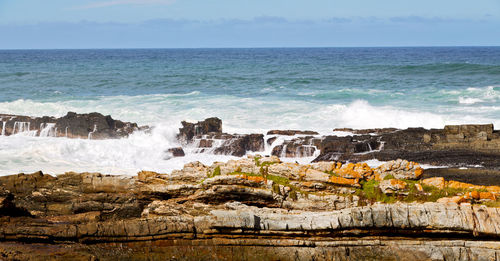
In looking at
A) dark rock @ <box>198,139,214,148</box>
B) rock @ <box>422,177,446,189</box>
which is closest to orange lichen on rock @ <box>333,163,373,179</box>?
rock @ <box>422,177,446,189</box>

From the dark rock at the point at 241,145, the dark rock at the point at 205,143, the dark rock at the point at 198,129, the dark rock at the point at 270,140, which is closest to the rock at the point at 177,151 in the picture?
the dark rock at the point at 205,143

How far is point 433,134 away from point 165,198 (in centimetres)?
1594

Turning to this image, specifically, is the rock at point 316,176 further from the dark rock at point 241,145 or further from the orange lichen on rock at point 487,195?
the dark rock at point 241,145

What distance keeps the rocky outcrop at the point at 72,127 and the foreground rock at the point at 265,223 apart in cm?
1553

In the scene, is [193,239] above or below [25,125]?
below

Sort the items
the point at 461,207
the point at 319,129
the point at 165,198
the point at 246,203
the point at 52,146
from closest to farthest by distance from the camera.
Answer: the point at 461,207
the point at 246,203
the point at 165,198
the point at 52,146
the point at 319,129

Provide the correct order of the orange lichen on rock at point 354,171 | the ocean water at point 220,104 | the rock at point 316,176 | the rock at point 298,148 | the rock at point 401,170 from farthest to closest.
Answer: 1. the ocean water at point 220,104
2. the rock at point 298,148
3. the rock at point 401,170
4. the orange lichen on rock at point 354,171
5. the rock at point 316,176

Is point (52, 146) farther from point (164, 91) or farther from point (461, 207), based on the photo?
point (164, 91)

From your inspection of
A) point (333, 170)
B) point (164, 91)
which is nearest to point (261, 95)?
point (164, 91)

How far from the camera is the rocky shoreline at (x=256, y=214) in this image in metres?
11.5

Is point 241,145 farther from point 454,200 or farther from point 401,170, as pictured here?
point 454,200

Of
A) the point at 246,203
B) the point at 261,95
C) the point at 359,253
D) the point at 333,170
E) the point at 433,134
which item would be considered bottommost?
the point at 359,253

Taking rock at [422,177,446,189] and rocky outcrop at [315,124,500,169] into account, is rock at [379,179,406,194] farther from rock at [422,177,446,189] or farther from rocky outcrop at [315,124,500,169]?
rocky outcrop at [315,124,500,169]

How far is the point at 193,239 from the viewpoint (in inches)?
477
